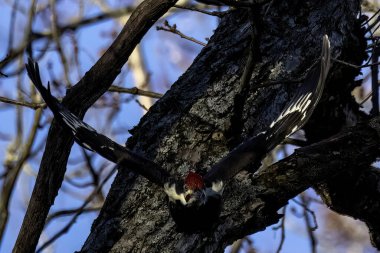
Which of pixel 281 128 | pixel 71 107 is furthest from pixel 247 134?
pixel 71 107

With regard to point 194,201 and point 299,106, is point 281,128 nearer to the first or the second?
point 299,106

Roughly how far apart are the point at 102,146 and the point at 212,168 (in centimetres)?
60

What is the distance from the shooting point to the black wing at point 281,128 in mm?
3256

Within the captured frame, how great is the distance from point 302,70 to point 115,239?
153cm

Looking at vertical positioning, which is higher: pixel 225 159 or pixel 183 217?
pixel 225 159

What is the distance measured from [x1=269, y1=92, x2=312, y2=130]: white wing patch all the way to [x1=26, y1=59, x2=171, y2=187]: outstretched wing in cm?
75

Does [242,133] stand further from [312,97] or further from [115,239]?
[115,239]

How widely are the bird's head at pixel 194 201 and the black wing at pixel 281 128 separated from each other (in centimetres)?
9

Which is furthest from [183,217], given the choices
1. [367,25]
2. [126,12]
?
[126,12]

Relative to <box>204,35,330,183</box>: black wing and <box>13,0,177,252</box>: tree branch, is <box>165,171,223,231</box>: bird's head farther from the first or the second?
<box>13,0,177,252</box>: tree branch

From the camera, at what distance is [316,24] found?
3.94m

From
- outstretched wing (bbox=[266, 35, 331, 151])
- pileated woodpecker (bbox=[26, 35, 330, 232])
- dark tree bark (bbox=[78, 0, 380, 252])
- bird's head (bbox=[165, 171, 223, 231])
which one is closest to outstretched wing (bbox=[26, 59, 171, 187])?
pileated woodpecker (bbox=[26, 35, 330, 232])

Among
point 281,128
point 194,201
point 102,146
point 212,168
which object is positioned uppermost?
point 102,146

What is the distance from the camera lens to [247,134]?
363 centimetres
